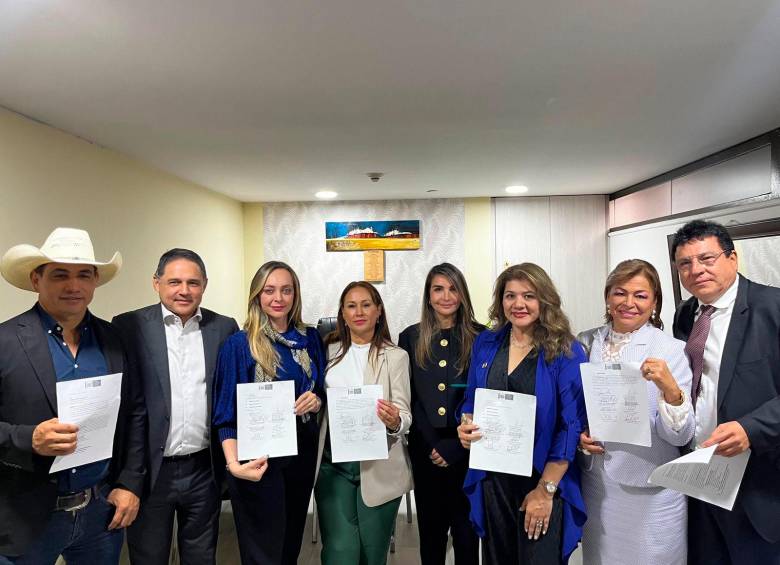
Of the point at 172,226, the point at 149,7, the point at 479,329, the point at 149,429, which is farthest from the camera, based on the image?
the point at 172,226

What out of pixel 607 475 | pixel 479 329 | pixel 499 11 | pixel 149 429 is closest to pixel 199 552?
pixel 149 429

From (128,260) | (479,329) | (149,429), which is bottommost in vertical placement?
(149,429)

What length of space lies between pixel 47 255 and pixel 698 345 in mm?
2251

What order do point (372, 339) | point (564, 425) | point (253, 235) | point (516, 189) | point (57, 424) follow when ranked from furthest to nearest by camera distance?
1. point (253, 235)
2. point (516, 189)
3. point (372, 339)
4. point (564, 425)
5. point (57, 424)

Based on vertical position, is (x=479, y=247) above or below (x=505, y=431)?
above

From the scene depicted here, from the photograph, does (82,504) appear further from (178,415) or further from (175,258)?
(175,258)

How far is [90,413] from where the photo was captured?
4.71ft

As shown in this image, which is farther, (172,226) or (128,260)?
(172,226)

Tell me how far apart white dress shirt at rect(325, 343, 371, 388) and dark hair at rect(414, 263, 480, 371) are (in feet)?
0.77

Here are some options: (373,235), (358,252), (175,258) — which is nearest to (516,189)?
(373,235)

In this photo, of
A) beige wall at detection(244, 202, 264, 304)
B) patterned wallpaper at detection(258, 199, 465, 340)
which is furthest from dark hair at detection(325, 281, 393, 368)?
beige wall at detection(244, 202, 264, 304)

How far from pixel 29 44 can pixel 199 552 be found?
2.01m

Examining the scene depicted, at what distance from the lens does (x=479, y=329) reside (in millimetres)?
2053

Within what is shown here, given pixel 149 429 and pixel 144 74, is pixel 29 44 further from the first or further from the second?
pixel 149 429
